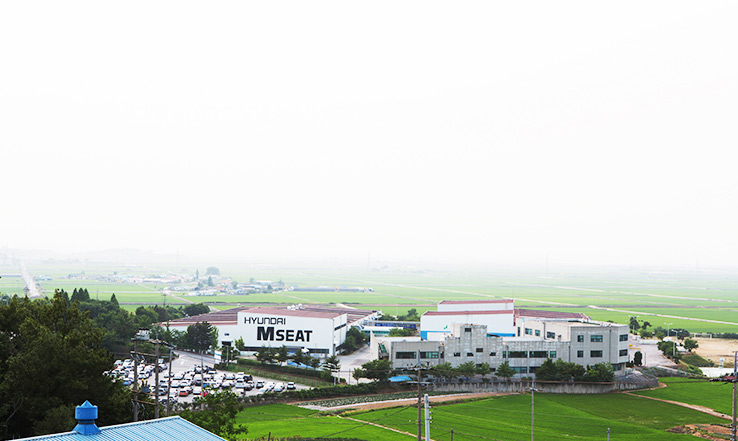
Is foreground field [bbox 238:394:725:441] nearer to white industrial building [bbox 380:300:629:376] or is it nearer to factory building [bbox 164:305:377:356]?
white industrial building [bbox 380:300:629:376]

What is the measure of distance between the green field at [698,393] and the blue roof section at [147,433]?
3340 cm

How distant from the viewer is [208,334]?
2119 inches

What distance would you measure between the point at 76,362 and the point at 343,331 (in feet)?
126

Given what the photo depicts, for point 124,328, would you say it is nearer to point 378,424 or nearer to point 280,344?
point 280,344

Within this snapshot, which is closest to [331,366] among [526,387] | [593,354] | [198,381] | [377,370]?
[377,370]

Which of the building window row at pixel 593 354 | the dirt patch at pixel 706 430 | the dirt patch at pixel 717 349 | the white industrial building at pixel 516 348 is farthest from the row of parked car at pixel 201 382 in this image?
the dirt patch at pixel 717 349

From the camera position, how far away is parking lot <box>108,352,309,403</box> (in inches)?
1492

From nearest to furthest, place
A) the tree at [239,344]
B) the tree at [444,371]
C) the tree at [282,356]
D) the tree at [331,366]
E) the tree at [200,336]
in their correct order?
the tree at [444,371] → the tree at [331,366] → the tree at [282,356] → the tree at [239,344] → the tree at [200,336]

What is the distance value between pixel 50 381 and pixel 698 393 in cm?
3794

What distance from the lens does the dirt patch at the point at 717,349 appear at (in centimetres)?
5675

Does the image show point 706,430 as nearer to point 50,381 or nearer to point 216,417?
point 216,417

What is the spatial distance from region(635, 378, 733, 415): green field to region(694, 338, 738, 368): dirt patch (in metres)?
11.2

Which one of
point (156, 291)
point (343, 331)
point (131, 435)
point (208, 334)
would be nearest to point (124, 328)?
point (208, 334)

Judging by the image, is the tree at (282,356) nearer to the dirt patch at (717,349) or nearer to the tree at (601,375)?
the tree at (601,375)
